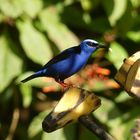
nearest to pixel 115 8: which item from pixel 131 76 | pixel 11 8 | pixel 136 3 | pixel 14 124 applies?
pixel 136 3

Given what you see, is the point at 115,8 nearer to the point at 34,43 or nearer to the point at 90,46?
the point at 34,43

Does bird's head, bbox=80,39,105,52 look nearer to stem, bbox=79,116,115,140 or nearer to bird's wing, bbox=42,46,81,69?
bird's wing, bbox=42,46,81,69

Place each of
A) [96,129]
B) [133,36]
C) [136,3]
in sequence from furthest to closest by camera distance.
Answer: [133,36] → [136,3] → [96,129]

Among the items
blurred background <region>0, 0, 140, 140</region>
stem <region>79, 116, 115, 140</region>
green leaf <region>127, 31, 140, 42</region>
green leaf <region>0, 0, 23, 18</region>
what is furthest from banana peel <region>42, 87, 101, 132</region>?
green leaf <region>127, 31, 140, 42</region>

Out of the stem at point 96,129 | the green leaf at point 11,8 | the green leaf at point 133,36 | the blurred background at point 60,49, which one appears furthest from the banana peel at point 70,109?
the green leaf at point 133,36

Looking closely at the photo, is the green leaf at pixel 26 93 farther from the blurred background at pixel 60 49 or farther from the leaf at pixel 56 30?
the leaf at pixel 56 30

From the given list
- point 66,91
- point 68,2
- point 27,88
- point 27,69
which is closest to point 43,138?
point 27,88
